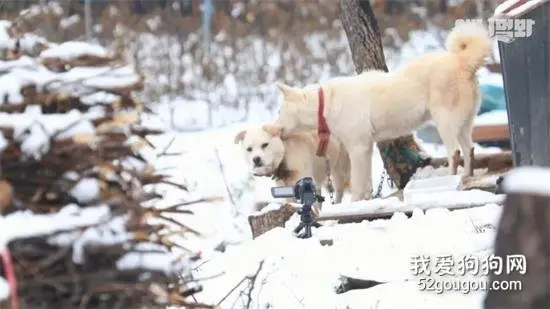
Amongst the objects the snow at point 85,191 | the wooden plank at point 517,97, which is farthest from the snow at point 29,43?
the wooden plank at point 517,97

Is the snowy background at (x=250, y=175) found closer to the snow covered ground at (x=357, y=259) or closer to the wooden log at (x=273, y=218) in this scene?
the snow covered ground at (x=357, y=259)

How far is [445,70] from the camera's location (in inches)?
371

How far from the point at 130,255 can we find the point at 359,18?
24.1 ft

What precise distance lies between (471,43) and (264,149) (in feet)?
6.33

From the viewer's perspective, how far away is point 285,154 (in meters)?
10.0

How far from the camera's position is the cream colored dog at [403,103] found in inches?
370

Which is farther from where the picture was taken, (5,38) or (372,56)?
(372,56)

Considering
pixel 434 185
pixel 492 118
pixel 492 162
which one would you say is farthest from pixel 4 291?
pixel 492 118

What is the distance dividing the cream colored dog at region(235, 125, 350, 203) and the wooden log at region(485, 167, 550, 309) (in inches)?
294

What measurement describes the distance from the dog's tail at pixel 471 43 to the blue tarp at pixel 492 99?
200 inches

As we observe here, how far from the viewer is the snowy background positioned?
618cm

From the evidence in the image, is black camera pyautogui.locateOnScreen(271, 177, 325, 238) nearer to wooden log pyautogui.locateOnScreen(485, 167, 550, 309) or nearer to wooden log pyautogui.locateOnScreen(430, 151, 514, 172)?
wooden log pyautogui.locateOnScreen(430, 151, 514, 172)

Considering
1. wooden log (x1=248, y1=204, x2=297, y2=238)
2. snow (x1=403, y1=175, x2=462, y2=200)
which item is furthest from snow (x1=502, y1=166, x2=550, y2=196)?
wooden log (x1=248, y1=204, x2=297, y2=238)

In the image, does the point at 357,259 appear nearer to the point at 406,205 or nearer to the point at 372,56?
the point at 406,205
